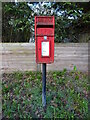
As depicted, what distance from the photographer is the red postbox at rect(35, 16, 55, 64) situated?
2.41 m

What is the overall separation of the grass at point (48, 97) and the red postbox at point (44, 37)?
2.78 feet

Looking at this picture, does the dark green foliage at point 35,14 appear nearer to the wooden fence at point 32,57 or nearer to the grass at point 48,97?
the wooden fence at point 32,57

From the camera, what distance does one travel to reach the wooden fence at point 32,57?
4.57 meters

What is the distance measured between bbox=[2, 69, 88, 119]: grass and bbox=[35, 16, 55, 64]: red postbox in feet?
2.78

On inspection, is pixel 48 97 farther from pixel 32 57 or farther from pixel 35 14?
pixel 35 14

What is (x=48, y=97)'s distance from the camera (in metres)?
2.91

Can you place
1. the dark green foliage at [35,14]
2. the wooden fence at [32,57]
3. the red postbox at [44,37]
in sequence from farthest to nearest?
the dark green foliage at [35,14], the wooden fence at [32,57], the red postbox at [44,37]

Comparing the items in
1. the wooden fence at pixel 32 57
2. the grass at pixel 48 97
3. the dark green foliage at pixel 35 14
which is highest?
the dark green foliage at pixel 35 14

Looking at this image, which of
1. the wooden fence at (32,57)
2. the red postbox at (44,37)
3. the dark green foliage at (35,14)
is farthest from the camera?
the dark green foliage at (35,14)

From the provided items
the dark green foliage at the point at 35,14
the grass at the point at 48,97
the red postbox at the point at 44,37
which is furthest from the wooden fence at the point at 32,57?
the red postbox at the point at 44,37

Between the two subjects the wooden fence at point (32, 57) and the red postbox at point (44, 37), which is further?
the wooden fence at point (32, 57)

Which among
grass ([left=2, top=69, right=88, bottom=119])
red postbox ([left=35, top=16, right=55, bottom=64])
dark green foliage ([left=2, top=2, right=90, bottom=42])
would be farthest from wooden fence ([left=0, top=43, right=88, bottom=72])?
red postbox ([left=35, top=16, right=55, bottom=64])

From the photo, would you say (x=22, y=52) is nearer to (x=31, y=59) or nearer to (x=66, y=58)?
(x=31, y=59)

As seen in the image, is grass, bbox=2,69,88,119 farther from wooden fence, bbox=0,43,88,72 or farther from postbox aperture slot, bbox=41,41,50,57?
postbox aperture slot, bbox=41,41,50,57
